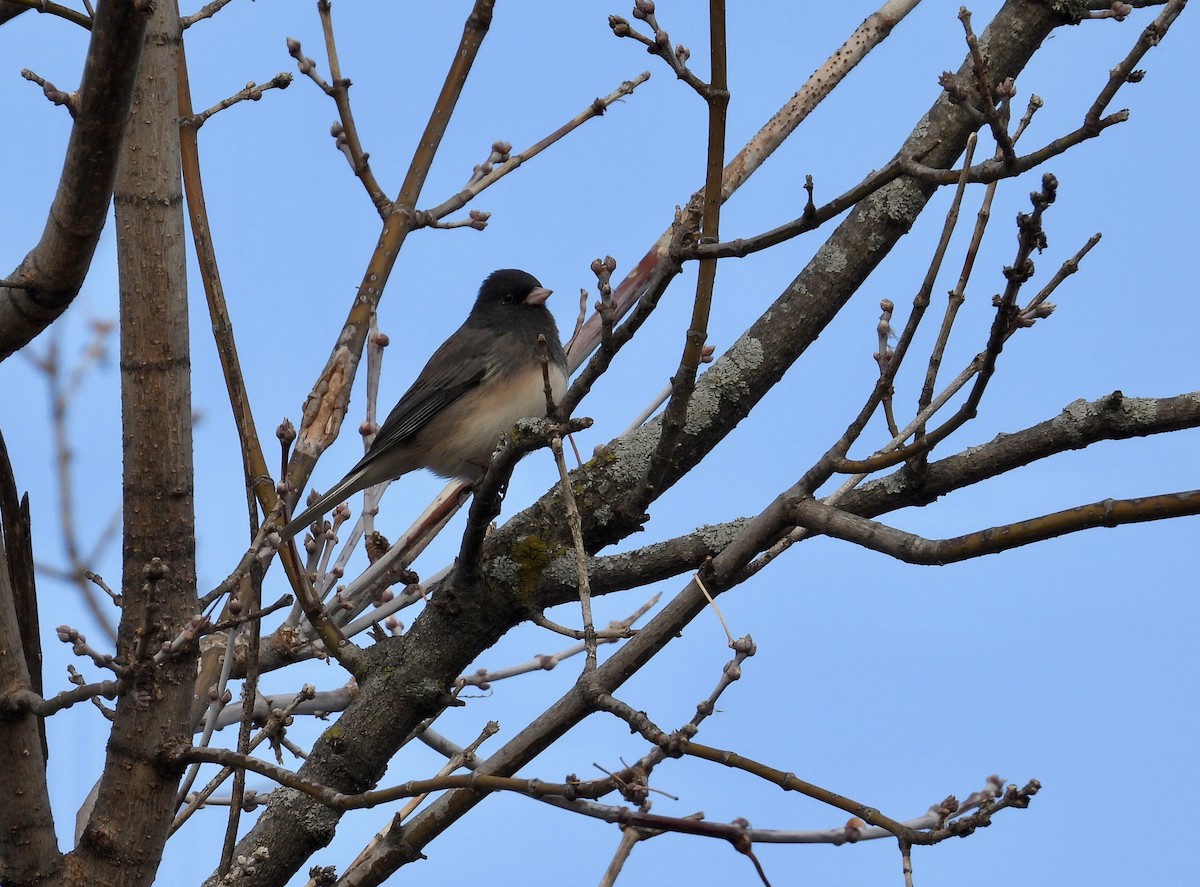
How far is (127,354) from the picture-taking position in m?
3.02

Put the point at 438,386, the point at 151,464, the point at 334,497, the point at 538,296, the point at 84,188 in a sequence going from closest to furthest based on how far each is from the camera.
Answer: the point at 84,188
the point at 151,464
the point at 334,497
the point at 438,386
the point at 538,296

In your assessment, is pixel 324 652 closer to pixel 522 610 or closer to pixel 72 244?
pixel 522 610

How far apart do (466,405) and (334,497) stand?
87 centimetres

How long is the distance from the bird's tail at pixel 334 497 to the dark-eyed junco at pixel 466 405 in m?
0.11

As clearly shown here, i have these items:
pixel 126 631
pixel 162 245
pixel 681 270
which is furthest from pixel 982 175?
pixel 126 631

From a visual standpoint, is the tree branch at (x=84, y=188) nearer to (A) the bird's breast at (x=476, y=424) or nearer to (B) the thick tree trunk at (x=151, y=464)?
(B) the thick tree trunk at (x=151, y=464)

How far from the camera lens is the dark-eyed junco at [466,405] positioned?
4750mm

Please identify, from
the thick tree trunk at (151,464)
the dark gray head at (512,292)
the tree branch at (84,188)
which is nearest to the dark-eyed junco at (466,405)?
the dark gray head at (512,292)

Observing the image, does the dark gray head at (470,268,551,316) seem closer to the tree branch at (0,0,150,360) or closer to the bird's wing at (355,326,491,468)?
the bird's wing at (355,326,491,468)

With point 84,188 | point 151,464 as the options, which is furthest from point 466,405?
point 84,188

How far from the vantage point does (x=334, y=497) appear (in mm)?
4211

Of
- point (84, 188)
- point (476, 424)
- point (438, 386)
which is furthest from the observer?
point (438, 386)

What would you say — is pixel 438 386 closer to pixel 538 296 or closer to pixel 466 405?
pixel 466 405

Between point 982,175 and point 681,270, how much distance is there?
53 centimetres
